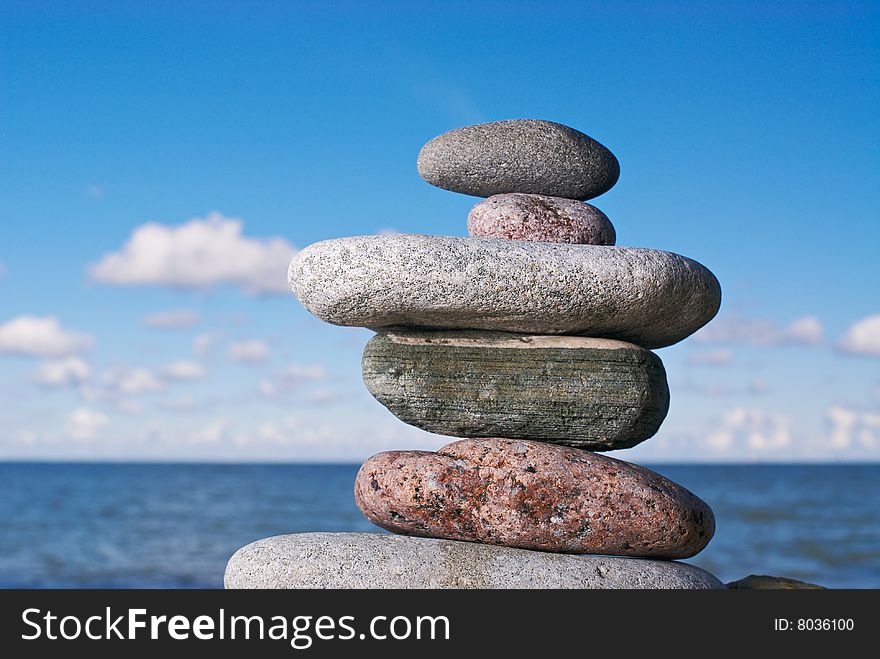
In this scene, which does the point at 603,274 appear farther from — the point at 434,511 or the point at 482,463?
the point at 434,511

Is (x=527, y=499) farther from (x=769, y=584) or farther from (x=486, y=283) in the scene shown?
(x=769, y=584)

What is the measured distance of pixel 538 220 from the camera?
271 inches

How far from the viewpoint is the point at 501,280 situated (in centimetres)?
610

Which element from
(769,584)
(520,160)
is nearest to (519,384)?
(520,160)

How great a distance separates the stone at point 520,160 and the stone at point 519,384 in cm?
132

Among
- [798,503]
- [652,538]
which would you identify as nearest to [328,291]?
[652,538]

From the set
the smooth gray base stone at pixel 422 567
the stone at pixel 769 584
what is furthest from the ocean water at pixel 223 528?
the smooth gray base stone at pixel 422 567

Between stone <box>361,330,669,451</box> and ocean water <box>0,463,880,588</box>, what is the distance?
435 inches

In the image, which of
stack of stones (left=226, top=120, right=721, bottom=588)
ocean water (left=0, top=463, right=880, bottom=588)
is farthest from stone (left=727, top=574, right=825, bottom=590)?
ocean water (left=0, top=463, right=880, bottom=588)

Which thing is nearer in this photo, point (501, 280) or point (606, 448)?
point (501, 280)

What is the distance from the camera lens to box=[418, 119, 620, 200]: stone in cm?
708

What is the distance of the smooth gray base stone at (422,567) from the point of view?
19.9 ft

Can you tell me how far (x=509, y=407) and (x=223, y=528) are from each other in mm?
22200
